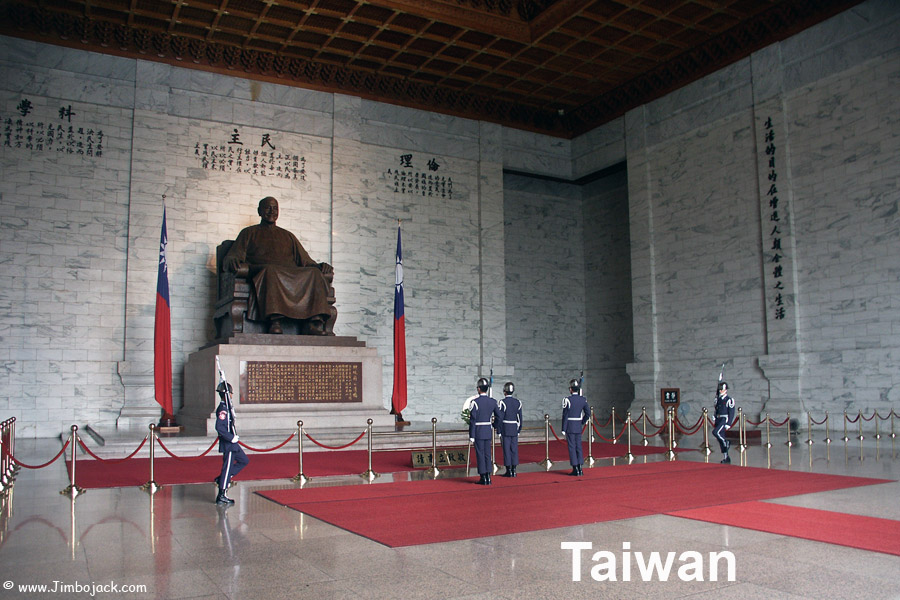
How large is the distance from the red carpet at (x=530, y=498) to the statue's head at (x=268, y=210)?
5661 mm

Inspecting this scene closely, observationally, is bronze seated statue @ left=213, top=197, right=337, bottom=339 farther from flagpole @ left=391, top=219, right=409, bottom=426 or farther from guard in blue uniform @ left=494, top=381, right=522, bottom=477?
guard in blue uniform @ left=494, top=381, right=522, bottom=477

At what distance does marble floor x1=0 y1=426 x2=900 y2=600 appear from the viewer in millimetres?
2902

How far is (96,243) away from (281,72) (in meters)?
3.92

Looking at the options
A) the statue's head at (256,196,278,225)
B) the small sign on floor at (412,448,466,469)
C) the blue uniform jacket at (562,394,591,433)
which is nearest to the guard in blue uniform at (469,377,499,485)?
the blue uniform jacket at (562,394,591,433)

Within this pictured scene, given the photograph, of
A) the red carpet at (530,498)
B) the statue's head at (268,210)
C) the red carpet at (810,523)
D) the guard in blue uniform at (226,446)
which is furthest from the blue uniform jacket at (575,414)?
the statue's head at (268,210)

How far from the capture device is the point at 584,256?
1575cm

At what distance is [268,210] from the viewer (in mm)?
10500

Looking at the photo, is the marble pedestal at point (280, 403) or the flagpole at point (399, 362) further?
the flagpole at point (399, 362)

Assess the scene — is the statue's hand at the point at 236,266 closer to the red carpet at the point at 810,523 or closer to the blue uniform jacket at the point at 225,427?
the blue uniform jacket at the point at 225,427

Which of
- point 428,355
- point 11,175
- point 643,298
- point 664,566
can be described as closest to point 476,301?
point 428,355

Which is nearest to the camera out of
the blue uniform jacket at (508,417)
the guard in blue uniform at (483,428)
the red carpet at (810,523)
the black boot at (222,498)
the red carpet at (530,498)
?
the red carpet at (810,523)

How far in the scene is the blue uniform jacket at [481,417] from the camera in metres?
5.94

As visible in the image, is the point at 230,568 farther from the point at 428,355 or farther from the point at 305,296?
the point at 428,355

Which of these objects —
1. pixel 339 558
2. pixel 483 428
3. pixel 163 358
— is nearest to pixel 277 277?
pixel 163 358
